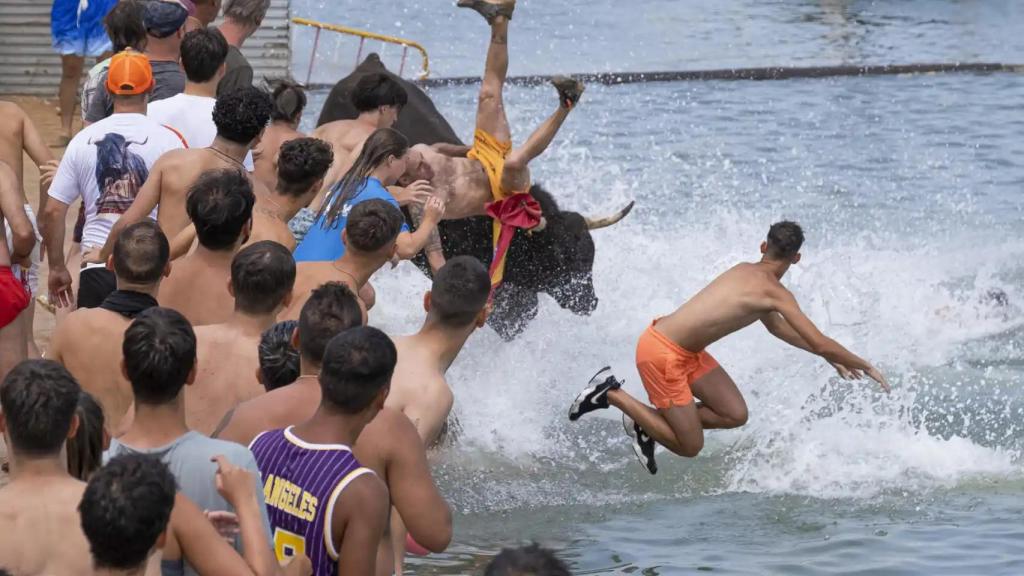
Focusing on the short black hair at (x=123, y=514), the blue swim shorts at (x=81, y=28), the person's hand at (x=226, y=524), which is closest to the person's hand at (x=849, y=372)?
the person's hand at (x=226, y=524)

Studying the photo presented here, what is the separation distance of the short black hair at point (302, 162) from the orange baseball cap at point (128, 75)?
86cm

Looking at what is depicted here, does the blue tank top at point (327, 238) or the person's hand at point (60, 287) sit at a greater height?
the blue tank top at point (327, 238)

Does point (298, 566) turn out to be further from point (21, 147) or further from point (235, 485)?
point (21, 147)

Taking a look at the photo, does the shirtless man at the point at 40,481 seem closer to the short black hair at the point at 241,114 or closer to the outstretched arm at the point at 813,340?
the short black hair at the point at 241,114

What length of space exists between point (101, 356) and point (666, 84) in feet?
65.9

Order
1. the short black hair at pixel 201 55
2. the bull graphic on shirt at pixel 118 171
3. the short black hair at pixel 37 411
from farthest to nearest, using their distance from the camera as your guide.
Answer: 1. the short black hair at pixel 201 55
2. the bull graphic on shirt at pixel 118 171
3. the short black hair at pixel 37 411

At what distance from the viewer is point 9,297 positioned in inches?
277

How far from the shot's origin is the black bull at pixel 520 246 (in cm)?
998

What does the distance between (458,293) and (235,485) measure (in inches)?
68.1

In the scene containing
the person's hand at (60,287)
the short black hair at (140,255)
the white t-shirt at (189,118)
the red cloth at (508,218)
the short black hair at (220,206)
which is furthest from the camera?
the red cloth at (508,218)

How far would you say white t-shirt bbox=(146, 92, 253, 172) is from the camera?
750 cm

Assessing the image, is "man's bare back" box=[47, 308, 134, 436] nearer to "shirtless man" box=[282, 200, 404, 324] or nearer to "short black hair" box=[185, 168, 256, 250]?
"short black hair" box=[185, 168, 256, 250]

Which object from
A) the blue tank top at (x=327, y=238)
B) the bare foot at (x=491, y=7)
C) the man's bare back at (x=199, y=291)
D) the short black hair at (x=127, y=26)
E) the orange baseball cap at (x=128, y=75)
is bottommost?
the man's bare back at (x=199, y=291)

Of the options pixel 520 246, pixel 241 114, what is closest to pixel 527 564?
pixel 241 114
